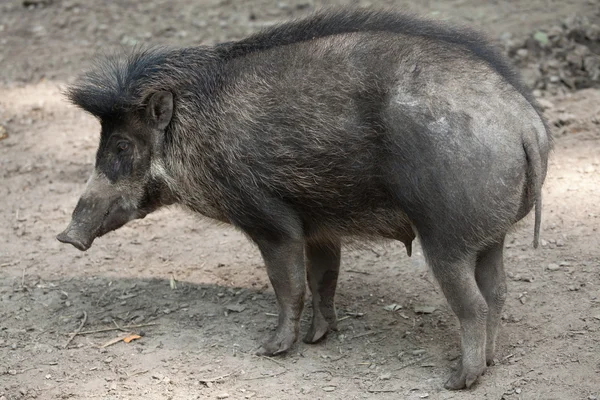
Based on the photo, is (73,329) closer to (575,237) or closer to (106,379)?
(106,379)

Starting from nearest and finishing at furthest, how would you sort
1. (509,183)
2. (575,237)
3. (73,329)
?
(509,183) < (73,329) < (575,237)

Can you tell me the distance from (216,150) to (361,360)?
57.2 inches

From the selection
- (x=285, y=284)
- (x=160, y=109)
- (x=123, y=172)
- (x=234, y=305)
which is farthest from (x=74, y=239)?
(x=285, y=284)

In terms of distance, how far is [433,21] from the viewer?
517cm

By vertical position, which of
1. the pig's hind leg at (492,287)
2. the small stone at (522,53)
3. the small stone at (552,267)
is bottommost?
the small stone at (522,53)

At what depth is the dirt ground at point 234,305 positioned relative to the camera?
16.2 ft

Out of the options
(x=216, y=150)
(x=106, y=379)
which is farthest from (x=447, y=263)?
(x=106, y=379)

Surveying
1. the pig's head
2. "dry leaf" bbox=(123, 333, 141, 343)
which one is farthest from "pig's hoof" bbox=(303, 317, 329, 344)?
the pig's head

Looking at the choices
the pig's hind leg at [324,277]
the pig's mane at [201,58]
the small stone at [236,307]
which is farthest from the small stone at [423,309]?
the pig's mane at [201,58]

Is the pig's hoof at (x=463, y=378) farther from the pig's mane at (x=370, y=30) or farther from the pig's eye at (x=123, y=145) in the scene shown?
the pig's eye at (x=123, y=145)

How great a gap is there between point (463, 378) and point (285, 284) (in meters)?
1.12

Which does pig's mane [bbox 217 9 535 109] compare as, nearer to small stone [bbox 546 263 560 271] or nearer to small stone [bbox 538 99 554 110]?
small stone [bbox 546 263 560 271]

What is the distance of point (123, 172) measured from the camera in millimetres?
5391

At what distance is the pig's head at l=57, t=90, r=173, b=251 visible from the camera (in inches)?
209
